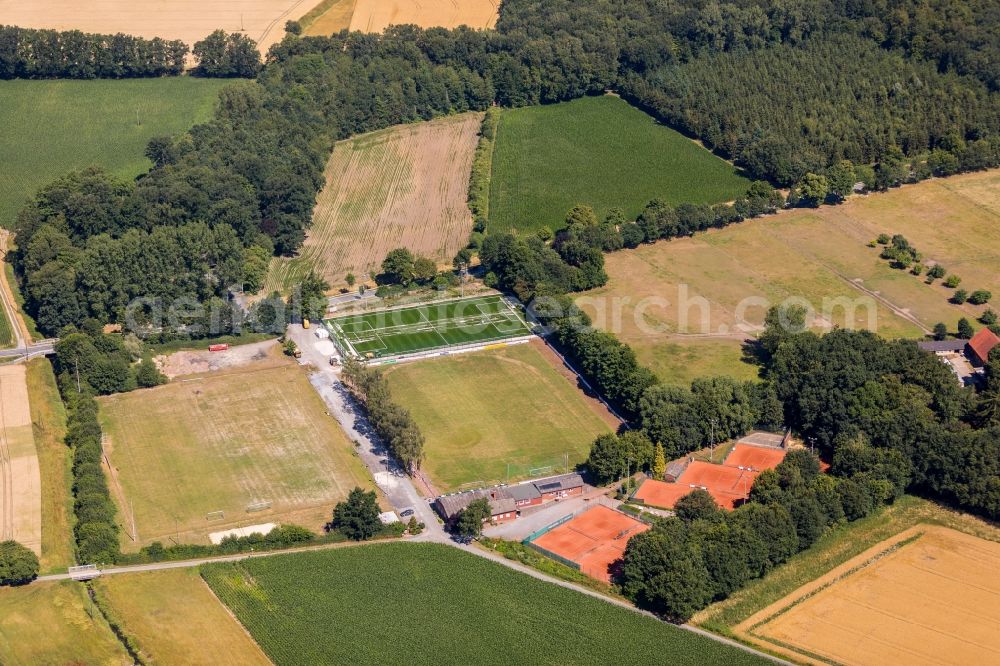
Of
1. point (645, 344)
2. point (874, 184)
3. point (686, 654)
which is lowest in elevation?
point (686, 654)

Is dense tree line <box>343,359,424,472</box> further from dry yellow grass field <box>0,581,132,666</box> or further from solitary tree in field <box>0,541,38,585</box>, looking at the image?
solitary tree in field <box>0,541,38,585</box>

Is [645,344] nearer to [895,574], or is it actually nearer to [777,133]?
[895,574]

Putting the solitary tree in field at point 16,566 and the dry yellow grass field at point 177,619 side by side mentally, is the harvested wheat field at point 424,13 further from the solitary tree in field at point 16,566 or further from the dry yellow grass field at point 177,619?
the dry yellow grass field at point 177,619

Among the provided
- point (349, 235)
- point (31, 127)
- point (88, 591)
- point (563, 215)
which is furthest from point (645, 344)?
point (31, 127)

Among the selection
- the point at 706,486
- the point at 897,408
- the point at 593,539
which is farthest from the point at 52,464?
the point at 897,408

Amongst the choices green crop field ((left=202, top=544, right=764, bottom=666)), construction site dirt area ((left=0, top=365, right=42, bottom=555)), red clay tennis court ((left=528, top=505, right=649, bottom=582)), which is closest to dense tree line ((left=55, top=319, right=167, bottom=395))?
construction site dirt area ((left=0, top=365, right=42, bottom=555))

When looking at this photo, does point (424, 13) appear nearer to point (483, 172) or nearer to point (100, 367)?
point (483, 172)
